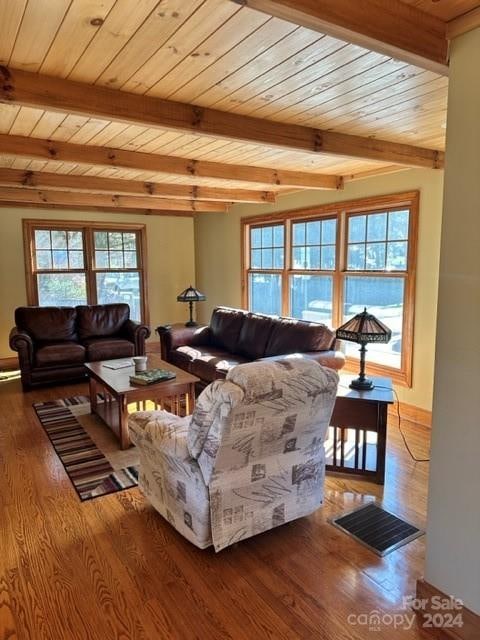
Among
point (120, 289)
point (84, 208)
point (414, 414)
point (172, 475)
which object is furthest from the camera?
point (120, 289)

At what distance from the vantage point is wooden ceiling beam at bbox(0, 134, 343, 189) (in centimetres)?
317

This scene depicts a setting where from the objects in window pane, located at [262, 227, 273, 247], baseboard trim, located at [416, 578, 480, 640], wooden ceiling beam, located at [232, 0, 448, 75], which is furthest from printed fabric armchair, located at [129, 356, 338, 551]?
window pane, located at [262, 227, 273, 247]

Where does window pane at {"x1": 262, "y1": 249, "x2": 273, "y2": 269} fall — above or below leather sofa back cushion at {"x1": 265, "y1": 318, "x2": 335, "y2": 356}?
above

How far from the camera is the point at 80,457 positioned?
3.39m

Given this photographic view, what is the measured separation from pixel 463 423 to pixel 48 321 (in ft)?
17.3

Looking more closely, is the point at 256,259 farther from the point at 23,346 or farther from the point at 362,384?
the point at 362,384

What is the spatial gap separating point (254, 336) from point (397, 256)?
Result: 1.72m

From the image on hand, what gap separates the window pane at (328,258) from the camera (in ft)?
16.1

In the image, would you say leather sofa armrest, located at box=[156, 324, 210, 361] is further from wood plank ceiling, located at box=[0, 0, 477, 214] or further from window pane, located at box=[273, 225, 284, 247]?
wood plank ceiling, located at box=[0, 0, 477, 214]

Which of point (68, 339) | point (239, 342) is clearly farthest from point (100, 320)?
point (239, 342)

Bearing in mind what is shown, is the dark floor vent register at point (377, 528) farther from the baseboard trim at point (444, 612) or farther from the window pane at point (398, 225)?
the window pane at point (398, 225)

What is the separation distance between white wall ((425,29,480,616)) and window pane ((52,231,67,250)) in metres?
6.02

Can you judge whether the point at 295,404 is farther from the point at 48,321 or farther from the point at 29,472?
the point at 48,321

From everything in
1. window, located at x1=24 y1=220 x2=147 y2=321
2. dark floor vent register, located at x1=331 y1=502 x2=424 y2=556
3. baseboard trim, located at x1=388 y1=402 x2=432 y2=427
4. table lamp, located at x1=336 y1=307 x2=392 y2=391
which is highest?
window, located at x1=24 y1=220 x2=147 y2=321
